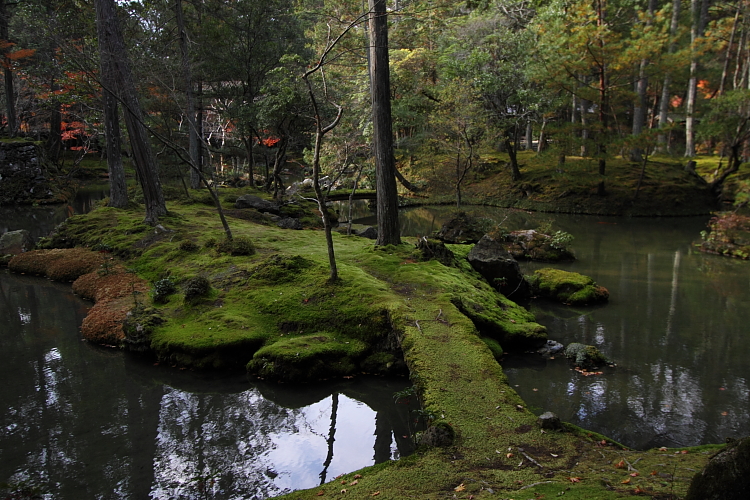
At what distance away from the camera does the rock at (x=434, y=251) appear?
1169 centimetres

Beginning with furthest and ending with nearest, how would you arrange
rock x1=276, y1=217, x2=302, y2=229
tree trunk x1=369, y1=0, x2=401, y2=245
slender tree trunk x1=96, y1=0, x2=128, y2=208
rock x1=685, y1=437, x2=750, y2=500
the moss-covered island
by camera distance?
1. rock x1=276, y1=217, x2=302, y2=229
2. slender tree trunk x1=96, y1=0, x2=128, y2=208
3. tree trunk x1=369, y1=0, x2=401, y2=245
4. the moss-covered island
5. rock x1=685, y1=437, x2=750, y2=500

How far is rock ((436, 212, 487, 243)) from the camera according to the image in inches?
679

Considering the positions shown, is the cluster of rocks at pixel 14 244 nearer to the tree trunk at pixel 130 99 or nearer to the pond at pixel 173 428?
the tree trunk at pixel 130 99

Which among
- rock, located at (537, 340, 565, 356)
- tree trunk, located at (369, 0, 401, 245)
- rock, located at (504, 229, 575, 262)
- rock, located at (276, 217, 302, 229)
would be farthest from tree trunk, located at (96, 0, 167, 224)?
rock, located at (504, 229, 575, 262)

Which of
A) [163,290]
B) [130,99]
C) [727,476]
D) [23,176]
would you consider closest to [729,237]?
[727,476]

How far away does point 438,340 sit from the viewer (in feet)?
24.5

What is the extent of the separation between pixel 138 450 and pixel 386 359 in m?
3.71

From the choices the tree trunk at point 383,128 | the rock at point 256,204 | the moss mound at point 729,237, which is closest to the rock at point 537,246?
the moss mound at point 729,237

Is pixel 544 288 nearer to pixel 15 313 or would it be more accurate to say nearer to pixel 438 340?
pixel 438 340

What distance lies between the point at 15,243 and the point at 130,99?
630 cm

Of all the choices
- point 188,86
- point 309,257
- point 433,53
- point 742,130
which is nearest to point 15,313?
point 309,257

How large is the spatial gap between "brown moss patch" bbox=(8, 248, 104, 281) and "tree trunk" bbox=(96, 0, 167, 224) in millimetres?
1999

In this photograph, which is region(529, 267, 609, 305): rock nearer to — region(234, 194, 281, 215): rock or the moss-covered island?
the moss-covered island

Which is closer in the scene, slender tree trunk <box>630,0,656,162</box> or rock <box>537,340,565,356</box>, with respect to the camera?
rock <box>537,340,565,356</box>
